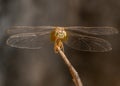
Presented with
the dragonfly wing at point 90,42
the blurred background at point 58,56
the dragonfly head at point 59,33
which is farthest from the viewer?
the blurred background at point 58,56

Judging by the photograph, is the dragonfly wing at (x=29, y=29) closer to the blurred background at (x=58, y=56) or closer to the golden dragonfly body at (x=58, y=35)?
the golden dragonfly body at (x=58, y=35)

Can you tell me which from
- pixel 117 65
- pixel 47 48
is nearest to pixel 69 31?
pixel 47 48

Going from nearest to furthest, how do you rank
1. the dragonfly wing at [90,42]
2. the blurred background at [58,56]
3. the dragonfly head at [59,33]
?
1. the dragonfly head at [59,33]
2. the dragonfly wing at [90,42]
3. the blurred background at [58,56]

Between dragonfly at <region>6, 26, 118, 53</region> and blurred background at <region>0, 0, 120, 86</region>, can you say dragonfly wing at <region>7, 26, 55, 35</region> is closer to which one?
dragonfly at <region>6, 26, 118, 53</region>

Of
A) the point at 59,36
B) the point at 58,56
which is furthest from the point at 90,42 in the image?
the point at 58,56

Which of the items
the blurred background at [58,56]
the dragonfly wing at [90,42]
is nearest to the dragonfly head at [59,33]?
the dragonfly wing at [90,42]

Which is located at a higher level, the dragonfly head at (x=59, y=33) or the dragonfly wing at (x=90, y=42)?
the dragonfly head at (x=59, y=33)

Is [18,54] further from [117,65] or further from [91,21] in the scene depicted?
[117,65]

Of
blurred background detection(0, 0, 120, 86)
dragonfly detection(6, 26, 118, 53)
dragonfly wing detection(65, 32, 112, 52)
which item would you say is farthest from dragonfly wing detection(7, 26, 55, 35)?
blurred background detection(0, 0, 120, 86)
